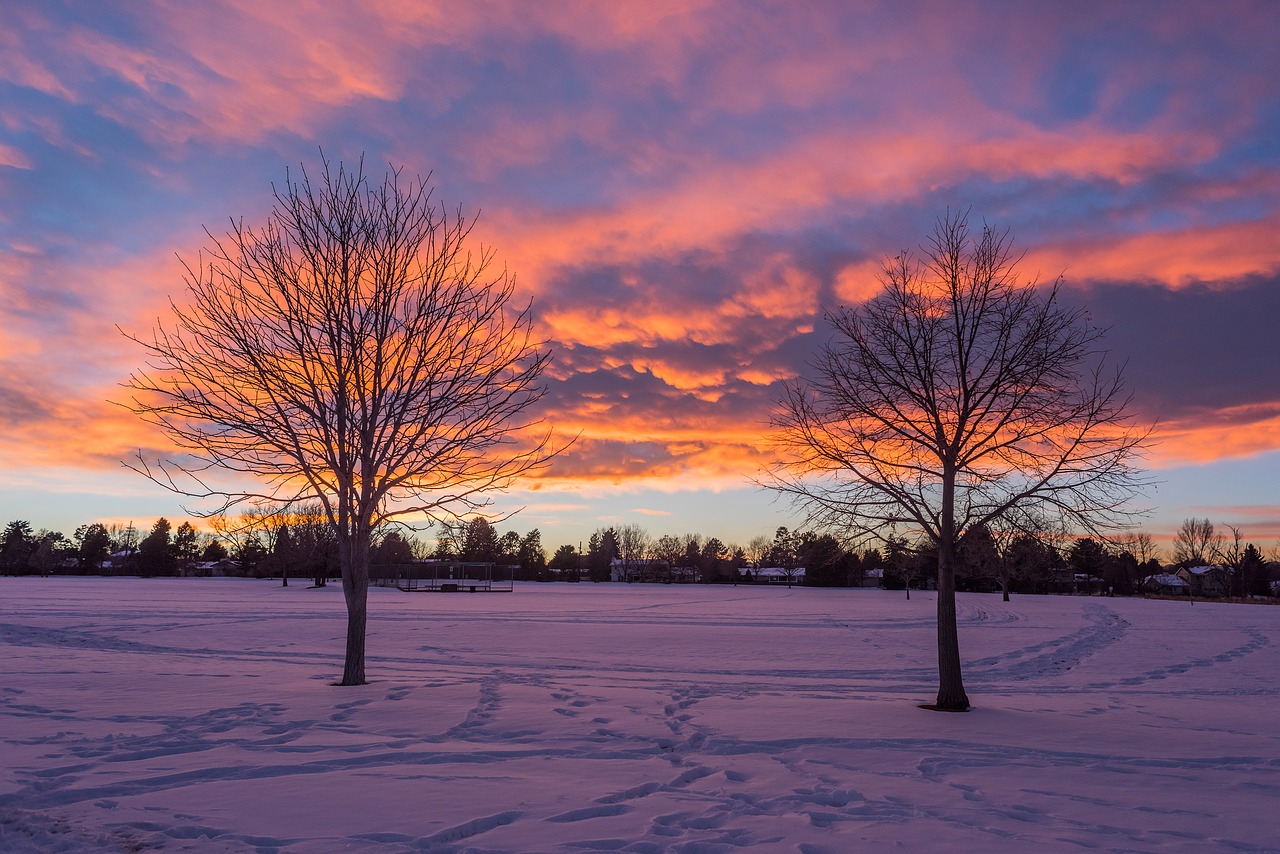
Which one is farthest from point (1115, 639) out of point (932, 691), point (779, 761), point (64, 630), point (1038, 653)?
point (64, 630)

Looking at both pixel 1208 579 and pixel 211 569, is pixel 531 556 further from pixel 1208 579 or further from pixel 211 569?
pixel 1208 579

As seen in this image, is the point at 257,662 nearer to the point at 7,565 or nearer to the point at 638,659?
the point at 638,659

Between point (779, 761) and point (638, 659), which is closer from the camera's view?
point (779, 761)

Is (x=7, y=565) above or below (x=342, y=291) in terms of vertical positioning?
below

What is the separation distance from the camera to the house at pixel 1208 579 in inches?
4377

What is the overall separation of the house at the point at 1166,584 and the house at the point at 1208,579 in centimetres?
135

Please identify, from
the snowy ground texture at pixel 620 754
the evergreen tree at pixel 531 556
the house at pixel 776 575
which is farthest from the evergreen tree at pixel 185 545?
the snowy ground texture at pixel 620 754

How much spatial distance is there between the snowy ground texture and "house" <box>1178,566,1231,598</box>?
369ft

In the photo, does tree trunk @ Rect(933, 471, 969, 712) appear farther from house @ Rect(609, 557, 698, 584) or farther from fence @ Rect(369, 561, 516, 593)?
house @ Rect(609, 557, 698, 584)

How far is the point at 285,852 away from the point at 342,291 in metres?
10.8

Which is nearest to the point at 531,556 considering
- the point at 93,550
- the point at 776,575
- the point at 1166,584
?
the point at 776,575

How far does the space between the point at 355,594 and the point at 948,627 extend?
33.3 ft

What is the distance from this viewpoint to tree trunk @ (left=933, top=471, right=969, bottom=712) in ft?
42.0

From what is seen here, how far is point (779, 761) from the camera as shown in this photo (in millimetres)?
8938
